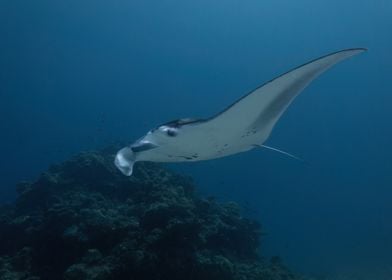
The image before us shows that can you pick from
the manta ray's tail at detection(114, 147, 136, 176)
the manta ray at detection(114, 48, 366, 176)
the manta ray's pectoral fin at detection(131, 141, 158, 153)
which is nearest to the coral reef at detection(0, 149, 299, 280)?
the manta ray's tail at detection(114, 147, 136, 176)

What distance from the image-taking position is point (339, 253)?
1097 inches

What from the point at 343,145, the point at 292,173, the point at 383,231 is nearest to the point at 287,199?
the point at 292,173

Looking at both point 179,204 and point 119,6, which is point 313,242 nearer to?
point 179,204

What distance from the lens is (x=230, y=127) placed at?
4.46 m

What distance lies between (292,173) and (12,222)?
4270 cm

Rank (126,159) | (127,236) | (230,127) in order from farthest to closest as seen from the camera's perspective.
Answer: (127,236) < (126,159) < (230,127)

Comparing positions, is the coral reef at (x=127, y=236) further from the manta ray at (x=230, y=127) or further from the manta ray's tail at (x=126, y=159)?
the manta ray at (x=230, y=127)

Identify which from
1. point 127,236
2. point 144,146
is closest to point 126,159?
point 144,146

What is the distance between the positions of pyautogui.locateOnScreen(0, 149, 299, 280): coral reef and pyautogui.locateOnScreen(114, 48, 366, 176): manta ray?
2.96 m

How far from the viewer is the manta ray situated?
4.02 m

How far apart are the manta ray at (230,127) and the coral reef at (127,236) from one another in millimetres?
2963

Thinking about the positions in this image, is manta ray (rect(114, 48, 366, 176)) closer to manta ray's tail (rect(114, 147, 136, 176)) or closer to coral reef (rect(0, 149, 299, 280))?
manta ray's tail (rect(114, 147, 136, 176))

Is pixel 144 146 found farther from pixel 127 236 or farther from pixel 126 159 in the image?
pixel 127 236

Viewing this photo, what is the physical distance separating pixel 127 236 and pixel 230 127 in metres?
4.11
